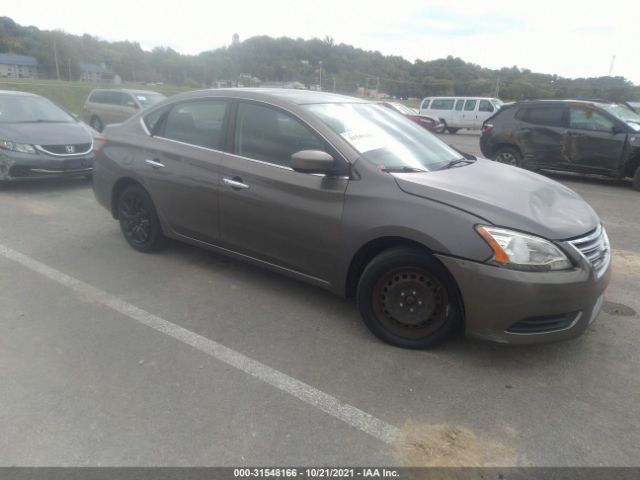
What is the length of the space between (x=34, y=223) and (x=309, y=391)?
4838 mm

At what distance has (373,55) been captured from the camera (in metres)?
40.5

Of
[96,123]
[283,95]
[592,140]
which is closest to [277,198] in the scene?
[283,95]

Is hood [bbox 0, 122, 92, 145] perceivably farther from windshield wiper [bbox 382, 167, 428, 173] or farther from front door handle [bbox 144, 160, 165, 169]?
windshield wiper [bbox 382, 167, 428, 173]

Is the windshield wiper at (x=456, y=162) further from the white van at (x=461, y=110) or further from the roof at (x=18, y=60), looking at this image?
the roof at (x=18, y=60)

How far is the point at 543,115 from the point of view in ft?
33.7

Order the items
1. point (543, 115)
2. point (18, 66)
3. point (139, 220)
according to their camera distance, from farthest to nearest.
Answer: point (18, 66) → point (543, 115) → point (139, 220)

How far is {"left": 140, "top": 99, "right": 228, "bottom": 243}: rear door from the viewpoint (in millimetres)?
4191

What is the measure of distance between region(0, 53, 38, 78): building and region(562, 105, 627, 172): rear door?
83.9 meters

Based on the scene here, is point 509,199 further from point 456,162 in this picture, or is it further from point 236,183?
point 236,183

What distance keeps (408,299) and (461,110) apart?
23.9m

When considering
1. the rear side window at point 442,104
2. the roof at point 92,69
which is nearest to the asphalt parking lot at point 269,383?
the rear side window at point 442,104

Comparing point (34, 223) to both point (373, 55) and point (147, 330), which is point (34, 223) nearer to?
point (147, 330)

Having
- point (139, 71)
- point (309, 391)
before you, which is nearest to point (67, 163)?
point (309, 391)

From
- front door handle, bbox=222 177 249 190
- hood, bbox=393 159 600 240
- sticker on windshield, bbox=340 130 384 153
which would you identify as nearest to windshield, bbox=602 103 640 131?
hood, bbox=393 159 600 240
